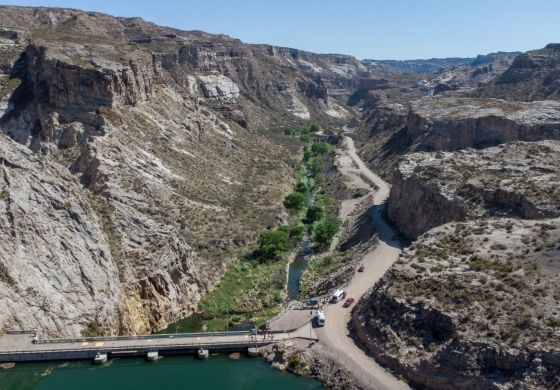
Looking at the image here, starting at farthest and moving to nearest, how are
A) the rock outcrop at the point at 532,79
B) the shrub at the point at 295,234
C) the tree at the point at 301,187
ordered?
the rock outcrop at the point at 532,79, the tree at the point at 301,187, the shrub at the point at 295,234

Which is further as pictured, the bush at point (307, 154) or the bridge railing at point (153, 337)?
the bush at point (307, 154)

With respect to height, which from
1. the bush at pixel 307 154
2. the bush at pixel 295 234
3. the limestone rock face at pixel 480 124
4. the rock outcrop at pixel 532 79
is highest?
the rock outcrop at pixel 532 79

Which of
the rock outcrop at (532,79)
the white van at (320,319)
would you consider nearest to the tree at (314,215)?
the white van at (320,319)

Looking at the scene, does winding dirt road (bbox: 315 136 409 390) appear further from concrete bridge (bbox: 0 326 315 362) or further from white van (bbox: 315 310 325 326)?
concrete bridge (bbox: 0 326 315 362)

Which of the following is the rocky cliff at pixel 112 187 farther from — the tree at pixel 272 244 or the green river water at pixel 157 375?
the tree at pixel 272 244

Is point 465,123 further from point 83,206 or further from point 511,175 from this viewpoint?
point 83,206

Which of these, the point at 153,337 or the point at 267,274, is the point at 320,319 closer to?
the point at 153,337

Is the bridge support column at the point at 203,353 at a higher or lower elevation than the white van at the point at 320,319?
lower

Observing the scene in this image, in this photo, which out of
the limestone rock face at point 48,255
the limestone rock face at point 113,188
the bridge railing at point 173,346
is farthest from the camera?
the limestone rock face at point 113,188

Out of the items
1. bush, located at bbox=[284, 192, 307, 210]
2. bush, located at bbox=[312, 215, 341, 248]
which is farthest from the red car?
bush, located at bbox=[284, 192, 307, 210]
